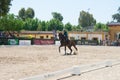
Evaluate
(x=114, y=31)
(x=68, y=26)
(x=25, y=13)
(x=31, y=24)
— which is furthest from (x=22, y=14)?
(x=114, y=31)

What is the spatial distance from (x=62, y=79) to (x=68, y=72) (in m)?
1.12

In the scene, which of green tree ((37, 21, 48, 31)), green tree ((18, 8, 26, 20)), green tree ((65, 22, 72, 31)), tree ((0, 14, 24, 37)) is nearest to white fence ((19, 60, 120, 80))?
tree ((0, 14, 24, 37))

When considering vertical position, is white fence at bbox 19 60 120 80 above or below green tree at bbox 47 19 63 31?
below

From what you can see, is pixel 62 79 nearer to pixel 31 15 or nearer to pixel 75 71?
pixel 75 71

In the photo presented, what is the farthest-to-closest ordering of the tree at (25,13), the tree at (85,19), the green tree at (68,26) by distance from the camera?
the tree at (85,19) → the tree at (25,13) → the green tree at (68,26)

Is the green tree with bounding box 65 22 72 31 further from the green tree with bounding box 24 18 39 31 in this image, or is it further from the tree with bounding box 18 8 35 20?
the tree with bounding box 18 8 35 20

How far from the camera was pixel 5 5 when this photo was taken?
190 feet

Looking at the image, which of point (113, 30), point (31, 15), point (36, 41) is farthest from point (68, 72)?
point (31, 15)

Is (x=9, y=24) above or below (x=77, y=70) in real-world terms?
above

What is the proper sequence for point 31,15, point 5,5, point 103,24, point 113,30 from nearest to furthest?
point 5,5, point 113,30, point 103,24, point 31,15

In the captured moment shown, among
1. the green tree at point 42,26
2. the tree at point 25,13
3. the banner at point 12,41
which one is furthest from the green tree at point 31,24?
the banner at point 12,41

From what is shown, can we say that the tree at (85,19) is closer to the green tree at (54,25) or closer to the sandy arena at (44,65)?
the green tree at (54,25)

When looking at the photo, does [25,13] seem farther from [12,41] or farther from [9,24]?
[12,41]

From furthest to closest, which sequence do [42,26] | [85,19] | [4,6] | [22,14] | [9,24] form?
[85,19] → [22,14] → [42,26] → [9,24] → [4,6]
